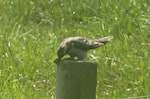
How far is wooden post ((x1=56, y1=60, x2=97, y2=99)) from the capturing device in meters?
2.70

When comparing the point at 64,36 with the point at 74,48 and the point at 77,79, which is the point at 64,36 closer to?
the point at 74,48

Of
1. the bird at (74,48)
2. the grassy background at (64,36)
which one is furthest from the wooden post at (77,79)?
the grassy background at (64,36)

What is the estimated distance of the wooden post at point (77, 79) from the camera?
270cm

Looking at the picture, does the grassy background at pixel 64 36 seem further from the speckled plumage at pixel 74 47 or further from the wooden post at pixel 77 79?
the wooden post at pixel 77 79

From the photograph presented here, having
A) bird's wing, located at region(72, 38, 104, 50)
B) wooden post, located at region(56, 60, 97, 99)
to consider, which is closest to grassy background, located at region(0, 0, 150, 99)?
bird's wing, located at region(72, 38, 104, 50)

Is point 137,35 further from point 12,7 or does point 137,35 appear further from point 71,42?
point 71,42

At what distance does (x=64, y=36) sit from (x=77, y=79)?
3632 millimetres

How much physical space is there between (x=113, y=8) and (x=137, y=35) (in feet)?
2.08

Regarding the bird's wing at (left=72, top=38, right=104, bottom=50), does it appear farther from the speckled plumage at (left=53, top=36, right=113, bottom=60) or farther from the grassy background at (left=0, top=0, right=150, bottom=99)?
the grassy background at (left=0, top=0, right=150, bottom=99)

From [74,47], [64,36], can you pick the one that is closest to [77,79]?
[74,47]

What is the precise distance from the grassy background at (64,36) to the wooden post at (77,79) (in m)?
1.97

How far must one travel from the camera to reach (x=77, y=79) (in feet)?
8.86

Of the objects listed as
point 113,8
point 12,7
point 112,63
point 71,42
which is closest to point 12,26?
point 12,7

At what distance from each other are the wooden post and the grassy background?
197cm
